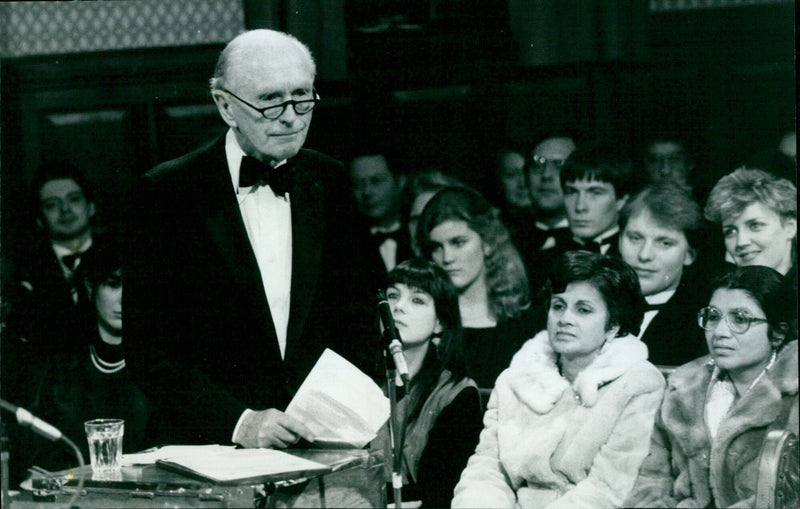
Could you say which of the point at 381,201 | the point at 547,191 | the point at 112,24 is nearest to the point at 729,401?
the point at 547,191

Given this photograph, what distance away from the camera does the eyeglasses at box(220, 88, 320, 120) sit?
3871 mm

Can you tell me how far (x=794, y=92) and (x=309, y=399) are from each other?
1868 millimetres

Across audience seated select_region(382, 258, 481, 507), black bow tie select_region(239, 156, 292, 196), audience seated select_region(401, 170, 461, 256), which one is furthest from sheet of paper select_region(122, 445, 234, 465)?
audience seated select_region(401, 170, 461, 256)

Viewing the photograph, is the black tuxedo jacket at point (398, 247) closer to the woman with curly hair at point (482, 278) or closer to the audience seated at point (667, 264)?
the woman with curly hair at point (482, 278)

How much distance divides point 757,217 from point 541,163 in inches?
29.4

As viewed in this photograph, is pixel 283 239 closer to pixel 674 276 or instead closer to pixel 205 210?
pixel 205 210

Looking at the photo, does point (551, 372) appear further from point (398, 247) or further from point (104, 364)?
point (104, 364)

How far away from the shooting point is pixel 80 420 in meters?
4.24

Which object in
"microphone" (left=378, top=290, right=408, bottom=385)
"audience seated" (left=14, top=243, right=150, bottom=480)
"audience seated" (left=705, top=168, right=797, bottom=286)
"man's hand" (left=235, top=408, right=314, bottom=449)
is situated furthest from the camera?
"audience seated" (left=14, top=243, right=150, bottom=480)

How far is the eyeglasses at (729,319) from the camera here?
3537 millimetres

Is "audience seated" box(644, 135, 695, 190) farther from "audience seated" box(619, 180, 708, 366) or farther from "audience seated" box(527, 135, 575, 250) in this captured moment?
"audience seated" box(527, 135, 575, 250)

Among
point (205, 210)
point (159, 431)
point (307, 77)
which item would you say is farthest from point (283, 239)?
point (159, 431)

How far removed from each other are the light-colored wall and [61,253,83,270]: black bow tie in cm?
80

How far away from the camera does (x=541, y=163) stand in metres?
3.81
